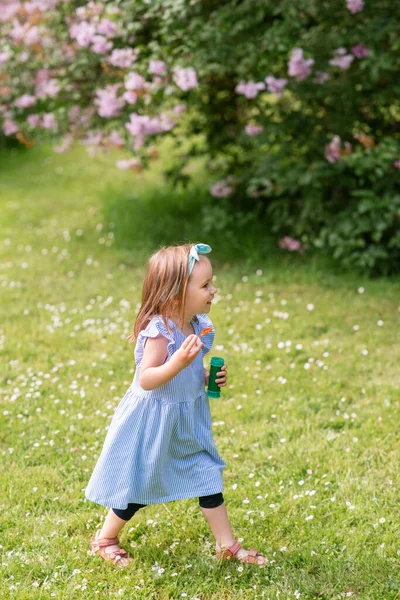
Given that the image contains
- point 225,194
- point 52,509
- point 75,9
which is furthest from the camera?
point 225,194

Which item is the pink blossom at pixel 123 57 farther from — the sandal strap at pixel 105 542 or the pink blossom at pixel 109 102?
the sandal strap at pixel 105 542

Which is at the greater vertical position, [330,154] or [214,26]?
[214,26]

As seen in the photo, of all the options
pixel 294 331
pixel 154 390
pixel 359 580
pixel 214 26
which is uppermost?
pixel 214 26

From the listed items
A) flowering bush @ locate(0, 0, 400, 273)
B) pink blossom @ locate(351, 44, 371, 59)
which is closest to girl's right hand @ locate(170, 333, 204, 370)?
flowering bush @ locate(0, 0, 400, 273)

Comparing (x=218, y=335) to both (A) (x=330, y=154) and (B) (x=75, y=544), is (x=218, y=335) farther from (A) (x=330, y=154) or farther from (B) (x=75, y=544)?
(B) (x=75, y=544)

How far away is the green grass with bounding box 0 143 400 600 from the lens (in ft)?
9.27

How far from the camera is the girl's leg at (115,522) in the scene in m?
2.88

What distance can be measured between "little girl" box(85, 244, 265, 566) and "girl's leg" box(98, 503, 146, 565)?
0.02 meters

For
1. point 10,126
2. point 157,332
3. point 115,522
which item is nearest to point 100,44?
point 10,126

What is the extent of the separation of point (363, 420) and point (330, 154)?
107 inches

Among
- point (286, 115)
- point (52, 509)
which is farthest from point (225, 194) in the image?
point (52, 509)

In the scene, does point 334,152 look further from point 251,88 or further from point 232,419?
point 232,419

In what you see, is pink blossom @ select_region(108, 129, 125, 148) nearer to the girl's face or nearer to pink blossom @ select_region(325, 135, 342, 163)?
pink blossom @ select_region(325, 135, 342, 163)

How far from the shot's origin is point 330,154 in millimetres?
5973
